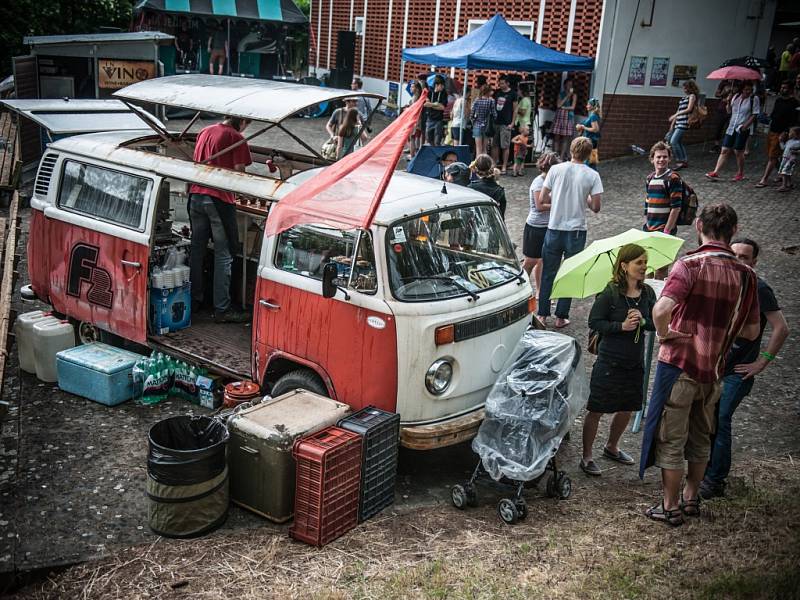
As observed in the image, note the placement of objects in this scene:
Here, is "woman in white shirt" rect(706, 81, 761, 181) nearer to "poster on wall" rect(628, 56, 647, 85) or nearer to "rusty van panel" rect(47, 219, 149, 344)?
"poster on wall" rect(628, 56, 647, 85)

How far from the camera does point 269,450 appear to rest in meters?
5.26

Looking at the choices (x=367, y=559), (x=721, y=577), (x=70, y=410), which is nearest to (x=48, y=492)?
(x=70, y=410)

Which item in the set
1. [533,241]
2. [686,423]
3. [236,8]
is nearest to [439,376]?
[686,423]

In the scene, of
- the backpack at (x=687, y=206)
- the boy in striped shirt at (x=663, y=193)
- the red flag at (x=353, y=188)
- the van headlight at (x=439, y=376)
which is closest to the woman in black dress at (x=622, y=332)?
the van headlight at (x=439, y=376)

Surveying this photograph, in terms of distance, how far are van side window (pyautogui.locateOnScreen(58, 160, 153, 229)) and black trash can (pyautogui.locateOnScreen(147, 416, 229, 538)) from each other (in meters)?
2.54

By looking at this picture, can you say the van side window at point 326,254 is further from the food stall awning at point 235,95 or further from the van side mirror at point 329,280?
→ the food stall awning at point 235,95

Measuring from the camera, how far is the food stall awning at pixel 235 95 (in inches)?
249

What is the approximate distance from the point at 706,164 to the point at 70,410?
1470 cm

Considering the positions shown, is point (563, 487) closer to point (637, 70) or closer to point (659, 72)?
point (637, 70)

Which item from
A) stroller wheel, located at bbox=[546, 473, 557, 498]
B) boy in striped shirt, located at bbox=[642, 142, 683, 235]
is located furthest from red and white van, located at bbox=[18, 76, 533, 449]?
boy in striped shirt, located at bbox=[642, 142, 683, 235]

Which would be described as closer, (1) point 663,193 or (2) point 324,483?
(2) point 324,483

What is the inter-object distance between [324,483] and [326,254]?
178cm

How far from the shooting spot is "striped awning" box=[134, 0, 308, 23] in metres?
27.6

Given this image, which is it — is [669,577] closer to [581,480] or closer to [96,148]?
[581,480]
